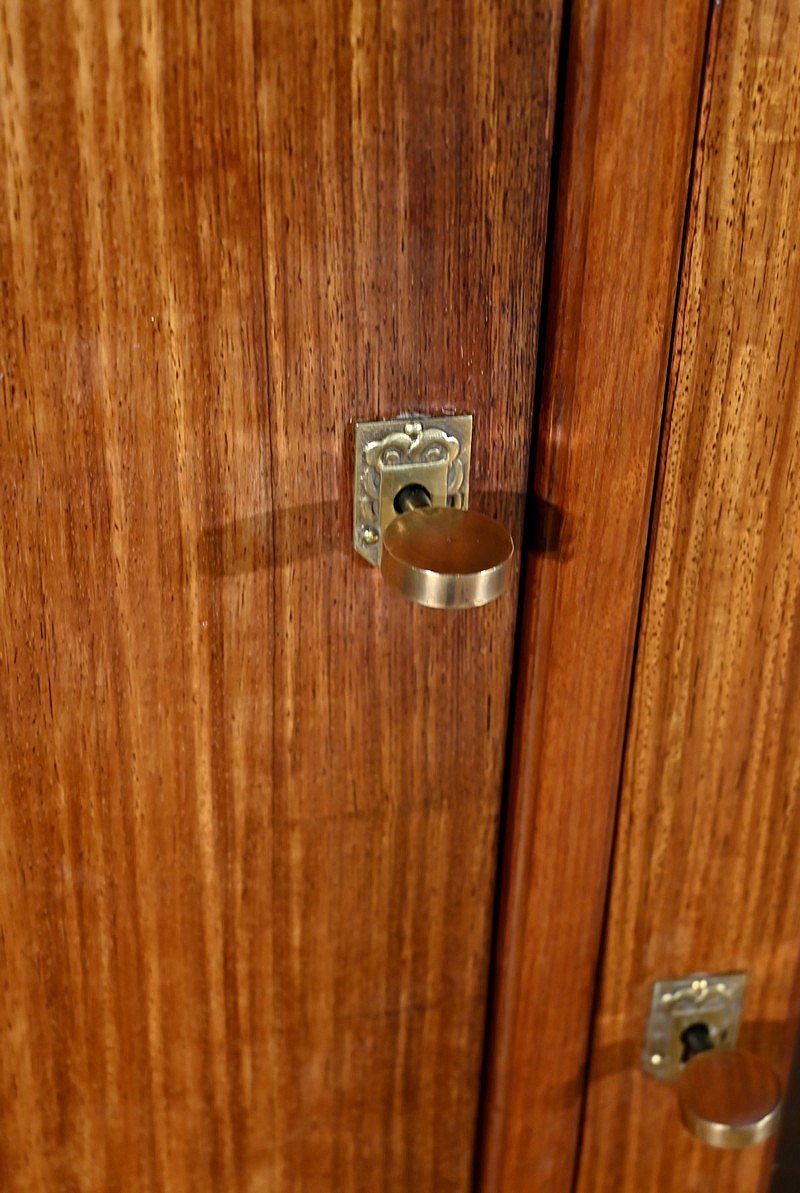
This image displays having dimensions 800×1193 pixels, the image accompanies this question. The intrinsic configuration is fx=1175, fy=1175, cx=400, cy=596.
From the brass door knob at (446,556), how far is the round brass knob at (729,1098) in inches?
12.4

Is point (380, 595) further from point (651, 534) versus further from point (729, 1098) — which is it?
point (729, 1098)

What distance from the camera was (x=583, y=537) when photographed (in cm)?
50

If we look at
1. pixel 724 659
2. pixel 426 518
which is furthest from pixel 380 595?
pixel 724 659

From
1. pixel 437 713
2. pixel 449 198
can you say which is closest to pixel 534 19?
pixel 449 198

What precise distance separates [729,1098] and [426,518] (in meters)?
0.35

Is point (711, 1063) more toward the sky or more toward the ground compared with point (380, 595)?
more toward the ground

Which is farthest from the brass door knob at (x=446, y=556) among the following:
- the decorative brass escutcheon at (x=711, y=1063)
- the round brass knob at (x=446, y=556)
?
the decorative brass escutcheon at (x=711, y=1063)

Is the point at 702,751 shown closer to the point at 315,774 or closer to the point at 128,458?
the point at 315,774

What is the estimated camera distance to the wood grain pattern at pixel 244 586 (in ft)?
1.37

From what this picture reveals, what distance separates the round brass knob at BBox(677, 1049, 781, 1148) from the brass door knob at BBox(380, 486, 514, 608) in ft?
1.04

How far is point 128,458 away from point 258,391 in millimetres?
57

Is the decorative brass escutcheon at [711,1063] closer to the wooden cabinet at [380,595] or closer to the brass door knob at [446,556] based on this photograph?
the wooden cabinet at [380,595]

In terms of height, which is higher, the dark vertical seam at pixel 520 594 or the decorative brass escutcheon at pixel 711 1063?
the dark vertical seam at pixel 520 594

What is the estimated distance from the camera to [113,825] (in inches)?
20.4
